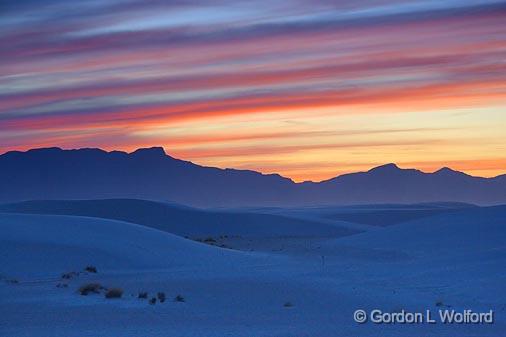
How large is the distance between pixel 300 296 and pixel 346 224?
60320 millimetres

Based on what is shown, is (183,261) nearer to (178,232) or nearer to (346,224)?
(178,232)

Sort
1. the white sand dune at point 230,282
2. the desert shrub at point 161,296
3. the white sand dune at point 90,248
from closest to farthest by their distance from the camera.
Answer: the white sand dune at point 230,282 → the desert shrub at point 161,296 → the white sand dune at point 90,248

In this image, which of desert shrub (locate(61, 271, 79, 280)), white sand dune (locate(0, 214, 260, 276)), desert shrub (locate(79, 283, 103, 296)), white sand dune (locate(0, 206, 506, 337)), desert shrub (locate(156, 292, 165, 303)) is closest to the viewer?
white sand dune (locate(0, 206, 506, 337))

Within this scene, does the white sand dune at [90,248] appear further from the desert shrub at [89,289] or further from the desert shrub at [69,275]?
the desert shrub at [89,289]

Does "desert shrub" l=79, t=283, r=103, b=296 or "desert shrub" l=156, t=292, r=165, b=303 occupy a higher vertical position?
"desert shrub" l=79, t=283, r=103, b=296

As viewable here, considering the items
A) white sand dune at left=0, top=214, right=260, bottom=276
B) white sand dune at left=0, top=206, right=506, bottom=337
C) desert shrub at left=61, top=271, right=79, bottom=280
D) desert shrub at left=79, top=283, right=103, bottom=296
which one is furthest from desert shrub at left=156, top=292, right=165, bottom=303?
white sand dune at left=0, top=214, right=260, bottom=276

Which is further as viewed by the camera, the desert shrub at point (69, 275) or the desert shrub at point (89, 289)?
the desert shrub at point (69, 275)

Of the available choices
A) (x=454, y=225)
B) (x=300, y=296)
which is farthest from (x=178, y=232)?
(x=300, y=296)

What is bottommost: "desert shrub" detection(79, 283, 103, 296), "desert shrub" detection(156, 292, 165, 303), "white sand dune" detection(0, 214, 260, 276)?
"desert shrub" detection(156, 292, 165, 303)

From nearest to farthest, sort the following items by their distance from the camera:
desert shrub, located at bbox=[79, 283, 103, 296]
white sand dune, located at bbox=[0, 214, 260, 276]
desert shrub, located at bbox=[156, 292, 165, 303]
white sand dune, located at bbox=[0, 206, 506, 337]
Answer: white sand dune, located at bbox=[0, 206, 506, 337] → desert shrub, located at bbox=[156, 292, 165, 303] → desert shrub, located at bbox=[79, 283, 103, 296] → white sand dune, located at bbox=[0, 214, 260, 276]

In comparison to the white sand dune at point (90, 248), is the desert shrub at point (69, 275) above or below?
below

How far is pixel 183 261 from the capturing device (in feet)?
113

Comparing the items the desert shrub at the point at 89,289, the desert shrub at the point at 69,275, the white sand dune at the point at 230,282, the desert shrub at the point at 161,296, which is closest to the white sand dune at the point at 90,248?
the white sand dune at the point at 230,282

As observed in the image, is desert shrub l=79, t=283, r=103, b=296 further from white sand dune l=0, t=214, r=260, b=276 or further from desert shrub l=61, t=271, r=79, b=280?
white sand dune l=0, t=214, r=260, b=276
